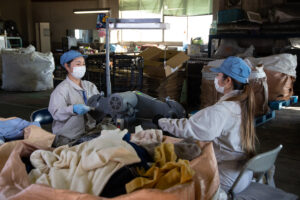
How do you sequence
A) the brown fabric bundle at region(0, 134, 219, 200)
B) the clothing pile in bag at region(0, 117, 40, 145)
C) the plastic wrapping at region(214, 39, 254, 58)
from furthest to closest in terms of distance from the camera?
the plastic wrapping at region(214, 39, 254, 58) < the clothing pile in bag at region(0, 117, 40, 145) < the brown fabric bundle at region(0, 134, 219, 200)

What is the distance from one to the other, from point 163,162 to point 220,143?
32.5 inches

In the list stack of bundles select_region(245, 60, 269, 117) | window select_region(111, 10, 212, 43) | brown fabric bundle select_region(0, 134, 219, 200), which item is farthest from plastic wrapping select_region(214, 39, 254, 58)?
brown fabric bundle select_region(0, 134, 219, 200)

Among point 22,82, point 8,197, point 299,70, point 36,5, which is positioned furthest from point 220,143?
point 36,5

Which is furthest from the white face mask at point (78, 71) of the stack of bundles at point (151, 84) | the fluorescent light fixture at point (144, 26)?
the stack of bundles at point (151, 84)

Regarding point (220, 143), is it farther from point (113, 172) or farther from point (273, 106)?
point (273, 106)

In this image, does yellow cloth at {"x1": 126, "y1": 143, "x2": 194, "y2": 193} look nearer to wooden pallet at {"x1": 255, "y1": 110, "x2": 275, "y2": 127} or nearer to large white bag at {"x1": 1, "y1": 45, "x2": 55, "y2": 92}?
wooden pallet at {"x1": 255, "y1": 110, "x2": 275, "y2": 127}

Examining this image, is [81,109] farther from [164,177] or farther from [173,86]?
[173,86]

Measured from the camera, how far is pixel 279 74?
4.35 m

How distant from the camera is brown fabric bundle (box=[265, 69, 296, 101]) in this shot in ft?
14.3

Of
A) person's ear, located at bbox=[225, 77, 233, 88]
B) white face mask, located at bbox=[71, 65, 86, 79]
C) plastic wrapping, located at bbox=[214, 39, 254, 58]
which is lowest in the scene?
person's ear, located at bbox=[225, 77, 233, 88]

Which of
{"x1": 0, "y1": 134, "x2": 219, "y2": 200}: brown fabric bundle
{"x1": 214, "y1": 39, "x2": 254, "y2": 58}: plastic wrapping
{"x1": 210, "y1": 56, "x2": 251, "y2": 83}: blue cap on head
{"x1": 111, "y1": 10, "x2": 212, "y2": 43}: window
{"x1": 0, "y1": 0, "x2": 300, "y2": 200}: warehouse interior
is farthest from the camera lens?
{"x1": 111, "y1": 10, "x2": 212, "y2": 43}: window

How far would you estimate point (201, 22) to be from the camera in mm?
9648

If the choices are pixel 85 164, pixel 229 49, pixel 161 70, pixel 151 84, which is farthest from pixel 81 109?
pixel 229 49

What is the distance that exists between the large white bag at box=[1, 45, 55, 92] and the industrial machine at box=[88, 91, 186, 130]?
5397mm
